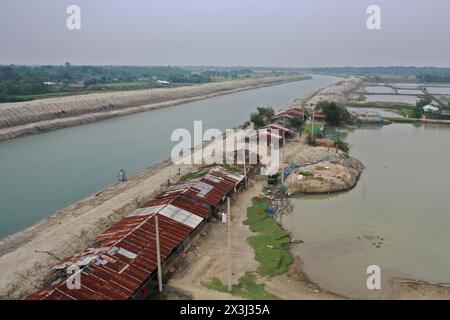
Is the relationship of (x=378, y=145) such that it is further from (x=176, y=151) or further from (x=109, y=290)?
(x=109, y=290)

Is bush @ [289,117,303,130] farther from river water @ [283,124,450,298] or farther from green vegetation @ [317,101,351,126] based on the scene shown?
river water @ [283,124,450,298]

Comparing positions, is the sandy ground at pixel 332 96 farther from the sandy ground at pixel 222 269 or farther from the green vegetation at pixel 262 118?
the sandy ground at pixel 222 269

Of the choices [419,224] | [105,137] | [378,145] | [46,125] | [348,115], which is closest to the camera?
[419,224]

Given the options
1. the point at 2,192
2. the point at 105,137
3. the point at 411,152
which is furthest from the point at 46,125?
the point at 411,152

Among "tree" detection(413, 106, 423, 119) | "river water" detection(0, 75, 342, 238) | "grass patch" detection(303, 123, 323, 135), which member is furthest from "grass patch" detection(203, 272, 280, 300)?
"tree" detection(413, 106, 423, 119)

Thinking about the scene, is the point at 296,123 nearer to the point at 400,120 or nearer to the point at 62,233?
the point at 400,120
